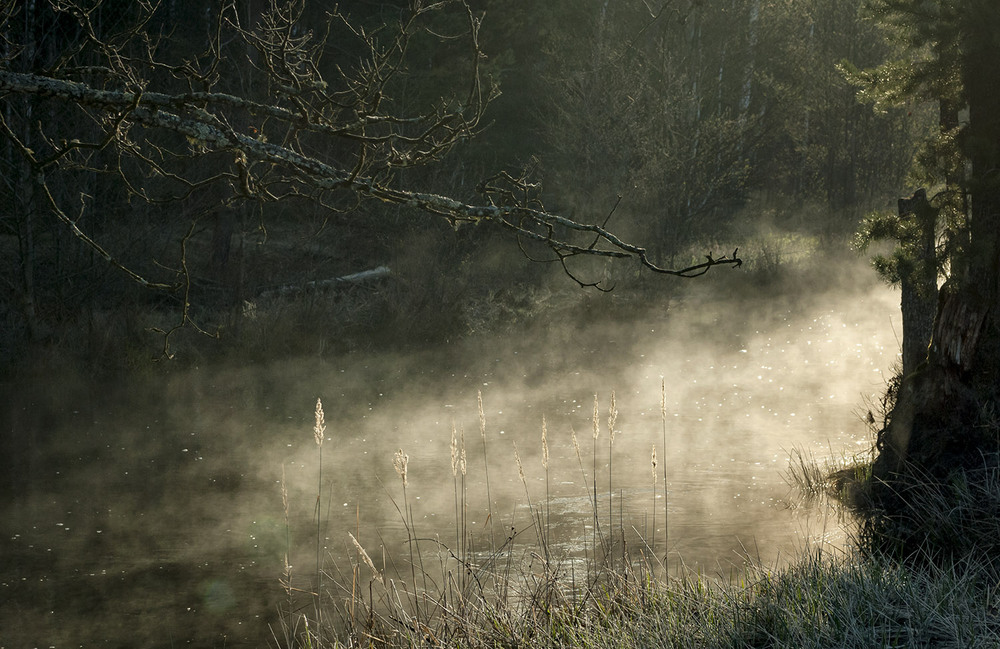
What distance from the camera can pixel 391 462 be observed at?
9164mm

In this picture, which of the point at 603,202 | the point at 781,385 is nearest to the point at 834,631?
the point at 781,385

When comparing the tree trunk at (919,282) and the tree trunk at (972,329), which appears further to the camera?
the tree trunk at (919,282)

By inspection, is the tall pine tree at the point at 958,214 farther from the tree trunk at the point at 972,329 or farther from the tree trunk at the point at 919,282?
the tree trunk at the point at 919,282

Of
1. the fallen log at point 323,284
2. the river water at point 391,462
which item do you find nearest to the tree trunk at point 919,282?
the river water at point 391,462

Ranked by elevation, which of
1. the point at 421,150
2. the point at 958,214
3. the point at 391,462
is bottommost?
the point at 391,462

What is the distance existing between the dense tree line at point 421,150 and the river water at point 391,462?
1439 millimetres

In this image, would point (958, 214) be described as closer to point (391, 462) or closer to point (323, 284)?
point (391, 462)

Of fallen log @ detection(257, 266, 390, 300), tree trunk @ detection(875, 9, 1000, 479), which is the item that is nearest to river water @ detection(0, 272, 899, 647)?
tree trunk @ detection(875, 9, 1000, 479)

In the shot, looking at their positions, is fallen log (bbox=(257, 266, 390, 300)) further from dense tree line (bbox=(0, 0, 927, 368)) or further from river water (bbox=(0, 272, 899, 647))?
river water (bbox=(0, 272, 899, 647))

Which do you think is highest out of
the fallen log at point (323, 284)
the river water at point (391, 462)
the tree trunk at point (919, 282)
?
the fallen log at point (323, 284)

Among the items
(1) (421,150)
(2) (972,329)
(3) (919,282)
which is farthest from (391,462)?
(2) (972,329)

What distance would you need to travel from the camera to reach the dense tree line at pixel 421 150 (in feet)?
29.5

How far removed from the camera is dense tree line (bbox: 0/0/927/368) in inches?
354

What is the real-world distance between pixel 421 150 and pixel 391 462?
3.36 metres
